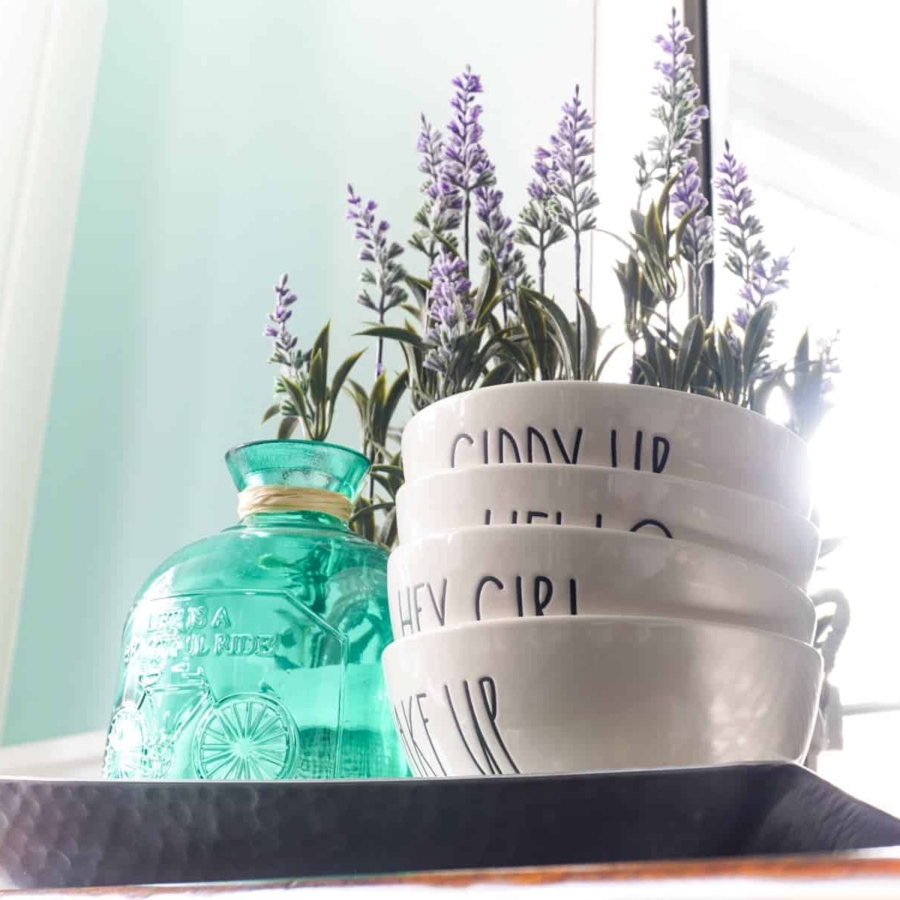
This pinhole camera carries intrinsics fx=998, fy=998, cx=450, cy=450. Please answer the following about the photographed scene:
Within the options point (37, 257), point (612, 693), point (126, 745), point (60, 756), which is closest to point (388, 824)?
point (612, 693)

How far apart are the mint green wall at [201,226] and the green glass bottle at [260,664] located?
408 millimetres

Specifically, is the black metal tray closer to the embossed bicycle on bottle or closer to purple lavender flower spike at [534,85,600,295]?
the embossed bicycle on bottle

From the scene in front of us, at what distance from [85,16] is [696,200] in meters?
0.71

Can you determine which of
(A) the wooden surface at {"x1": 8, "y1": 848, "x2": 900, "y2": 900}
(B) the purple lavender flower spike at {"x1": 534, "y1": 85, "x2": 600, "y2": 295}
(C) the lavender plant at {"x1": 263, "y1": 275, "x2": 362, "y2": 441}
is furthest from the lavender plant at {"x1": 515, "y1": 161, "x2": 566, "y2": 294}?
(A) the wooden surface at {"x1": 8, "y1": 848, "x2": 900, "y2": 900}

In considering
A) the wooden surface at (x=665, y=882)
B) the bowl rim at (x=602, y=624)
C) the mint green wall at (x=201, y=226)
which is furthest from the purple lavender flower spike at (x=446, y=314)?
the mint green wall at (x=201, y=226)

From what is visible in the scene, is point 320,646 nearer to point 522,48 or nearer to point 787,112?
point 787,112

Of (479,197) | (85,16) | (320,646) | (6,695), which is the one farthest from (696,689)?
(85,16)

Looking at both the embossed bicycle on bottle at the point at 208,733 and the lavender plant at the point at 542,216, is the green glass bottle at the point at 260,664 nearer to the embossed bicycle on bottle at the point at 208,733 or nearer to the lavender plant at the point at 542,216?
the embossed bicycle on bottle at the point at 208,733

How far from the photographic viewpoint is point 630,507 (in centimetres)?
35

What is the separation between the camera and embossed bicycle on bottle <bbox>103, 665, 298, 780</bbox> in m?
0.40

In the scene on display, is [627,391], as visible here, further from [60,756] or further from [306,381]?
[60,756]

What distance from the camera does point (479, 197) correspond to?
0.51 meters

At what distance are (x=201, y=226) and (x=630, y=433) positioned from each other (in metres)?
0.71

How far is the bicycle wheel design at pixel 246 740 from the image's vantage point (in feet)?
1.30
